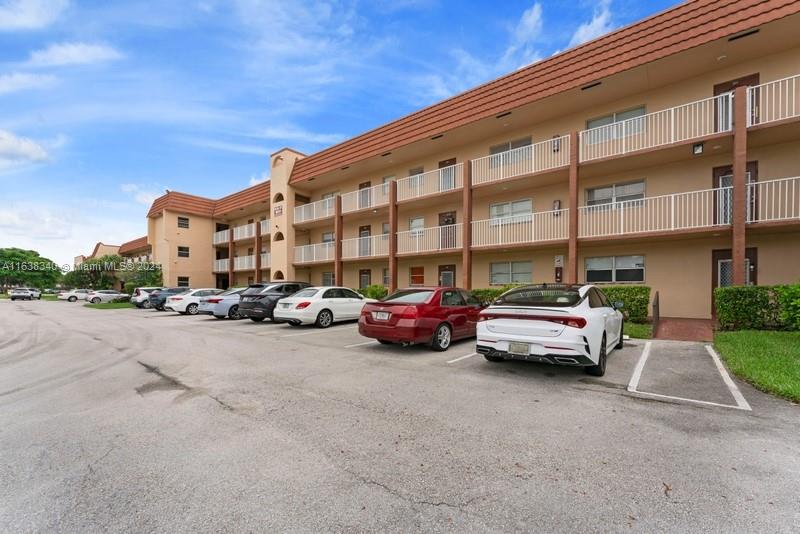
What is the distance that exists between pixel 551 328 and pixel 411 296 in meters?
3.50

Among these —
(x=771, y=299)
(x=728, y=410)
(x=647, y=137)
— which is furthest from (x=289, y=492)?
(x=647, y=137)

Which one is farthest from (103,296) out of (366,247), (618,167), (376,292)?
(618,167)

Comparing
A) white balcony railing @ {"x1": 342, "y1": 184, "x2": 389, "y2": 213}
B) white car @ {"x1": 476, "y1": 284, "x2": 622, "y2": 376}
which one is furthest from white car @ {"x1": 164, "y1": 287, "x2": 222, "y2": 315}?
white car @ {"x1": 476, "y1": 284, "x2": 622, "y2": 376}

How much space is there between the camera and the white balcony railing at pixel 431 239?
16.9 meters

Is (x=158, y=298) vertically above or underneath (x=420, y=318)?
underneath

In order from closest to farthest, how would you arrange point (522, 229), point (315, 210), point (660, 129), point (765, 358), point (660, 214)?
point (765, 358) → point (660, 214) → point (660, 129) → point (522, 229) → point (315, 210)

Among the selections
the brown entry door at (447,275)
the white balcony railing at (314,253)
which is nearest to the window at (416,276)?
→ the brown entry door at (447,275)

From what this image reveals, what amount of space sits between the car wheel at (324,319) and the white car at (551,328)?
740 cm

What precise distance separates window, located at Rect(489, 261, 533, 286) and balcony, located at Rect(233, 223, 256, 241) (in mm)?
19710

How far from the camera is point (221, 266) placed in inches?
1286

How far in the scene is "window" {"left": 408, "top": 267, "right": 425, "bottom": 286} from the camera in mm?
19531

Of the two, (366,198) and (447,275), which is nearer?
(447,275)

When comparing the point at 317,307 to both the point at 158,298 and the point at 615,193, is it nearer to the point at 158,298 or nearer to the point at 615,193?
the point at 615,193

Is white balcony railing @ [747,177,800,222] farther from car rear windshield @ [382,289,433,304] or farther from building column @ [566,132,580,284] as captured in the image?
car rear windshield @ [382,289,433,304]
